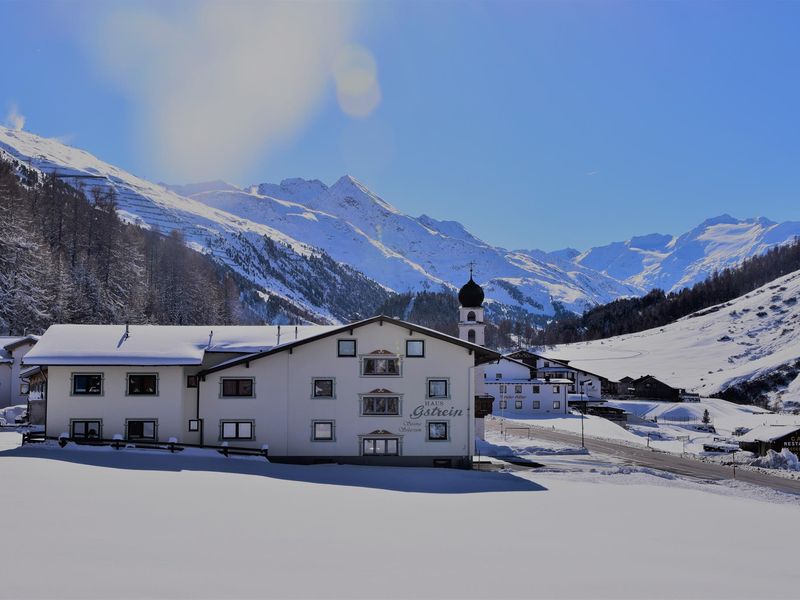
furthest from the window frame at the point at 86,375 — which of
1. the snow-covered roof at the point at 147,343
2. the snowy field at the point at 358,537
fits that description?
the snowy field at the point at 358,537

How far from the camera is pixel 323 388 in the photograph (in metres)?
45.4

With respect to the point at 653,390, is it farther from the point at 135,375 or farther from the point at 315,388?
the point at 135,375

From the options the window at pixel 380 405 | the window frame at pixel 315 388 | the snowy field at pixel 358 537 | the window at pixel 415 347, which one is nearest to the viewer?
the snowy field at pixel 358 537

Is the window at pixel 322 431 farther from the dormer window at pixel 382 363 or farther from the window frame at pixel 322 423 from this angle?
the dormer window at pixel 382 363

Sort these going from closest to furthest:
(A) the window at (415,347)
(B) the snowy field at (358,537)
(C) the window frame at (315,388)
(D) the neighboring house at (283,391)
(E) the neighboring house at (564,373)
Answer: (B) the snowy field at (358,537), (D) the neighboring house at (283,391), (C) the window frame at (315,388), (A) the window at (415,347), (E) the neighboring house at (564,373)

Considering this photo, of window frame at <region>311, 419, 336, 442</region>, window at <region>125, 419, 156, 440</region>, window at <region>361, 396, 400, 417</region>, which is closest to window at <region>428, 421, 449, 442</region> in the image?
window at <region>361, 396, 400, 417</region>

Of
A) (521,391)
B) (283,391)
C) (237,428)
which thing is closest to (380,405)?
(283,391)

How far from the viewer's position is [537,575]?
51.3 ft

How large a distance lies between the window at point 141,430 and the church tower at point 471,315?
126 ft

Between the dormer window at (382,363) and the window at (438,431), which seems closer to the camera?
the window at (438,431)

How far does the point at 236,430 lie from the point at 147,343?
842 cm

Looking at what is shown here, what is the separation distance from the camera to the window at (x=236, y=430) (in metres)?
44.3

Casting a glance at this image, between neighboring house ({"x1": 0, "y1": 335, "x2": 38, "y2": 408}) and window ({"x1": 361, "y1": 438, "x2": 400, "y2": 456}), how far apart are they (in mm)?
44107

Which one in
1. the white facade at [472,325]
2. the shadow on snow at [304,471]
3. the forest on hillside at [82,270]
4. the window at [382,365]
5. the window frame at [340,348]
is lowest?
the shadow on snow at [304,471]
